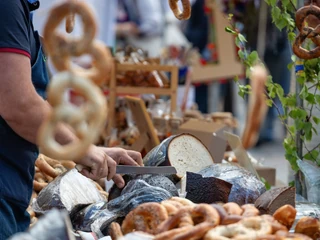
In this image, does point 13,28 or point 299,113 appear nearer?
point 13,28

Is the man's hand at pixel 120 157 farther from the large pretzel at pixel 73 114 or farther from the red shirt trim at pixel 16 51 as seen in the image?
the large pretzel at pixel 73 114

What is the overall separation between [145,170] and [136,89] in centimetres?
253

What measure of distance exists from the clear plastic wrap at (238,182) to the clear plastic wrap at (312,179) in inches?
13.2

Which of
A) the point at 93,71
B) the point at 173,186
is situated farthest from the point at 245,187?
the point at 93,71

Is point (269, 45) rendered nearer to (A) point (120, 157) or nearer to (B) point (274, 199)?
(A) point (120, 157)

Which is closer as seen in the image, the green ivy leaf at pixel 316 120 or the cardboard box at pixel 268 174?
the green ivy leaf at pixel 316 120

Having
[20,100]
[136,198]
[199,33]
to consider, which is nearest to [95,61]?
[20,100]

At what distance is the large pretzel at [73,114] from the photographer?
1551 millimetres

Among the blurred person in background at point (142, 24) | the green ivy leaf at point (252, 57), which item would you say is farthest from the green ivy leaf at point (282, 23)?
the blurred person in background at point (142, 24)

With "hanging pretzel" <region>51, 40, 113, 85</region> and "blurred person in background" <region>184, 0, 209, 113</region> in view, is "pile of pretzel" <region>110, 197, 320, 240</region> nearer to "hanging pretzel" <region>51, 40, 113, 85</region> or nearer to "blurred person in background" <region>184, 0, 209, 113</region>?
"hanging pretzel" <region>51, 40, 113, 85</region>

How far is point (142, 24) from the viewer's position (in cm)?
972

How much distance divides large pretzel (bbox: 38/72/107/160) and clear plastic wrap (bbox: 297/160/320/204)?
1571 mm

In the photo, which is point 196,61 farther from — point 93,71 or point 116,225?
point 93,71

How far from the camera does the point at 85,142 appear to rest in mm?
1581
